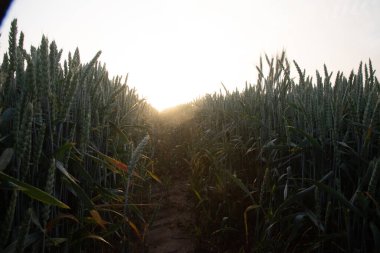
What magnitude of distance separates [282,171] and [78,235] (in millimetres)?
1500

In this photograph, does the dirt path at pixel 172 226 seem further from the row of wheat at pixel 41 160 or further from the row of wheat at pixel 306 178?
the row of wheat at pixel 41 160

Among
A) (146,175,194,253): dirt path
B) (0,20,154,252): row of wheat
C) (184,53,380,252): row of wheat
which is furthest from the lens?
(146,175,194,253): dirt path

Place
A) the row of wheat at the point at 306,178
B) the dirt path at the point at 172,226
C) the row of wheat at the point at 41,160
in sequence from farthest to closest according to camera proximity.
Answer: the dirt path at the point at 172,226
the row of wheat at the point at 306,178
the row of wheat at the point at 41,160

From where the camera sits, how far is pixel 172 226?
7.76 ft

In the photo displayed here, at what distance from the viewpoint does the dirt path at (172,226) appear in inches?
80.7

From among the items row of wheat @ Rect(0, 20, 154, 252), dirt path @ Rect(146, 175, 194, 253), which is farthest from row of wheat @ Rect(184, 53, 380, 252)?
row of wheat @ Rect(0, 20, 154, 252)

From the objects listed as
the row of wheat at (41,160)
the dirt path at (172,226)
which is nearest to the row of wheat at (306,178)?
the dirt path at (172,226)

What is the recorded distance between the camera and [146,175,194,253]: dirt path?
205 centimetres

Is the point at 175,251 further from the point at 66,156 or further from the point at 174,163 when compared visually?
the point at 174,163

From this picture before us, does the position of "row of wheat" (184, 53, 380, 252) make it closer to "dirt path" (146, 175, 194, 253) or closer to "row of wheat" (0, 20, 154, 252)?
"dirt path" (146, 175, 194, 253)

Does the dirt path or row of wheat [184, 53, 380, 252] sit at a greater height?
row of wheat [184, 53, 380, 252]

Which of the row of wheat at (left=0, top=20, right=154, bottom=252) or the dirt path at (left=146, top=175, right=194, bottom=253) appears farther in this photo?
the dirt path at (left=146, top=175, right=194, bottom=253)

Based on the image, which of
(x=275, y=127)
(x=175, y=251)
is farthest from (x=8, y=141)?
(x=275, y=127)

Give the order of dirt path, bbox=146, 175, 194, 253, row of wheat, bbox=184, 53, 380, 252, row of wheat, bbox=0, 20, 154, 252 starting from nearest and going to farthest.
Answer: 1. row of wheat, bbox=0, 20, 154, 252
2. row of wheat, bbox=184, 53, 380, 252
3. dirt path, bbox=146, 175, 194, 253
